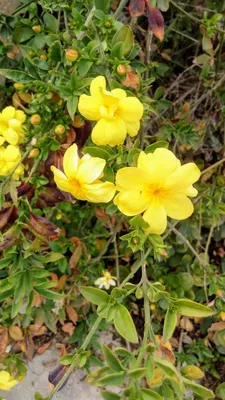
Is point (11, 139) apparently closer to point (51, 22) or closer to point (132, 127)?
point (132, 127)

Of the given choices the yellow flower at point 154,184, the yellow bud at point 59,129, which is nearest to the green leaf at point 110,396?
the yellow flower at point 154,184

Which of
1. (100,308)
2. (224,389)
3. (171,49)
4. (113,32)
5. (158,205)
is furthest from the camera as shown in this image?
(171,49)

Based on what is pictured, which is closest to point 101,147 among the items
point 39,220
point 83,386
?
point 39,220

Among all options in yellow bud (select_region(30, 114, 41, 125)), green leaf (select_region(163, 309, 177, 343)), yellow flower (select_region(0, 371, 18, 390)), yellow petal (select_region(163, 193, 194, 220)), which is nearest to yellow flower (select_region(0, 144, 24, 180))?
yellow bud (select_region(30, 114, 41, 125))

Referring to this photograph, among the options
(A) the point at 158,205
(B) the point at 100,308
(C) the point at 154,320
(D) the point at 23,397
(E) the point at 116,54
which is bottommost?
(D) the point at 23,397

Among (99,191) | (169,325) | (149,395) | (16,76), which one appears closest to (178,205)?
(99,191)

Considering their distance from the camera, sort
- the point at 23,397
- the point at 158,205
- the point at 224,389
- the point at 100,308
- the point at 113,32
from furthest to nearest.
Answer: the point at 23,397
the point at 224,389
the point at 113,32
the point at 100,308
the point at 158,205

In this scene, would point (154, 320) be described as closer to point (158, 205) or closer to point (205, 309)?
point (205, 309)

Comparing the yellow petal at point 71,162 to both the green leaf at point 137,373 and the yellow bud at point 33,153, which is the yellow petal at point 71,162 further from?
the green leaf at point 137,373
